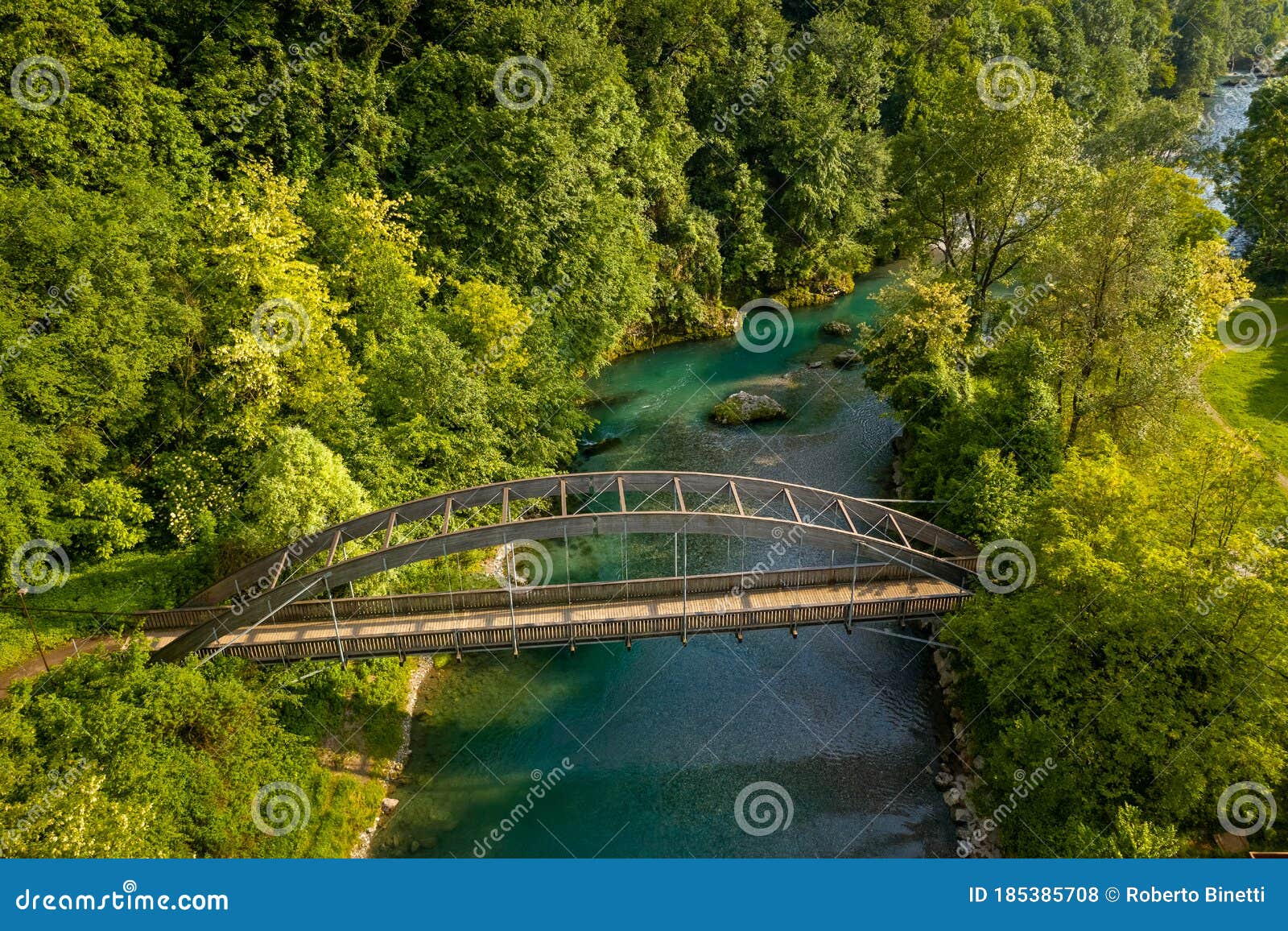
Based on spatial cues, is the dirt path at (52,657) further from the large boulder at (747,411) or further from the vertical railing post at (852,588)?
the large boulder at (747,411)

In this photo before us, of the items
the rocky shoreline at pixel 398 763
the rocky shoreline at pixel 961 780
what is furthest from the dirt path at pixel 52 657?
the rocky shoreline at pixel 961 780

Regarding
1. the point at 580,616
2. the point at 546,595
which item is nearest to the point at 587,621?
the point at 580,616

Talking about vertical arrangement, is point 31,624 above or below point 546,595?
below

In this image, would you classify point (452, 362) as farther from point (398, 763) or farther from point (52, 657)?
point (52, 657)

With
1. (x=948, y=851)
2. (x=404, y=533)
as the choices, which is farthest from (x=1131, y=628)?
(x=404, y=533)

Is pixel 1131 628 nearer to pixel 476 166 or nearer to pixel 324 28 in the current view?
pixel 476 166

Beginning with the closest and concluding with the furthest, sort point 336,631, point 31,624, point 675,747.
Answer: point 31,624 < point 336,631 < point 675,747

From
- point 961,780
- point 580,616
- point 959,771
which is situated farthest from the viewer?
point 580,616
